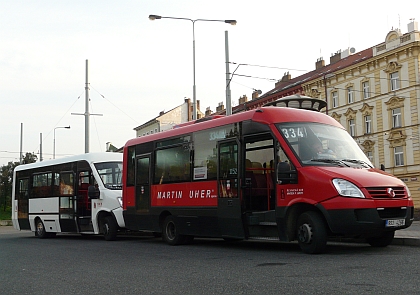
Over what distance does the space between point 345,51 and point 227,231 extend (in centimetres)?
4914

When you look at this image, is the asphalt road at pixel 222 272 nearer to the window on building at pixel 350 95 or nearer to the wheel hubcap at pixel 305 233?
the wheel hubcap at pixel 305 233

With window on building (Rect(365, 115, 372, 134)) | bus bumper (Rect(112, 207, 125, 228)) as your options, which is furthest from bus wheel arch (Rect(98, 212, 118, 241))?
window on building (Rect(365, 115, 372, 134))

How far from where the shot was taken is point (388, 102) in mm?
49531

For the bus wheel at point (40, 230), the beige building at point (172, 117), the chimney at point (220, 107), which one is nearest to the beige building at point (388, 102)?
the chimney at point (220, 107)

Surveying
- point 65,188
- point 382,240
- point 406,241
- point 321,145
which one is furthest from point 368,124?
point 321,145

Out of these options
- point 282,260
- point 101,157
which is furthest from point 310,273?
point 101,157

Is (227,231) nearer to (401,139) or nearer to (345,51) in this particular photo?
(401,139)

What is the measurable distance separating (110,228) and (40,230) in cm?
538

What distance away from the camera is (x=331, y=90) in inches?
2232

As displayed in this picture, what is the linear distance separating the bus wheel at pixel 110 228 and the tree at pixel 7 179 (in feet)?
174

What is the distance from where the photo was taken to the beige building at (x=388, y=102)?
47.0 m

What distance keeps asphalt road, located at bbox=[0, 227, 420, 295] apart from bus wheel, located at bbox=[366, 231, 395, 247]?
215 millimetres

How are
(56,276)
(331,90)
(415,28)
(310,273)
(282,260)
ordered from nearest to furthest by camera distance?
(310,273)
(56,276)
(282,260)
(415,28)
(331,90)

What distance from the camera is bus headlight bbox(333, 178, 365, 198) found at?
10.5 metres
